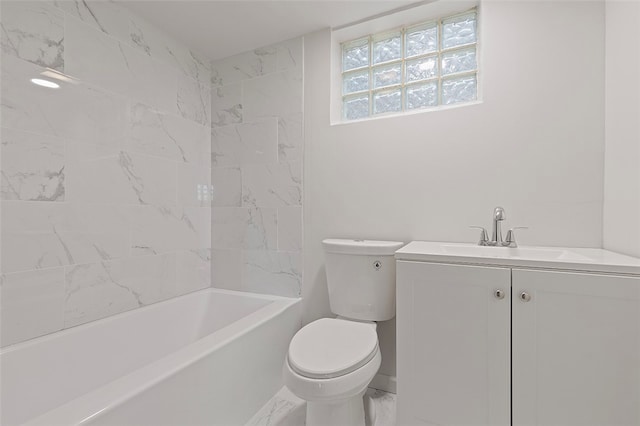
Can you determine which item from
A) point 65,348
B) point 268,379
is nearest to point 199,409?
point 268,379

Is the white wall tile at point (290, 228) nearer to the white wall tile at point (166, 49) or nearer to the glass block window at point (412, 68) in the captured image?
the glass block window at point (412, 68)

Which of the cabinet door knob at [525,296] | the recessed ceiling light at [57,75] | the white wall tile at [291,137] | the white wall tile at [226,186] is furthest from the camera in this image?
the white wall tile at [226,186]

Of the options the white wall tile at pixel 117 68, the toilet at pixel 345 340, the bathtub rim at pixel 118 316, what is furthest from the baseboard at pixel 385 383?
the white wall tile at pixel 117 68

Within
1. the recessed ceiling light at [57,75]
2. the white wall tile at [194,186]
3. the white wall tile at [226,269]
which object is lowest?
the white wall tile at [226,269]

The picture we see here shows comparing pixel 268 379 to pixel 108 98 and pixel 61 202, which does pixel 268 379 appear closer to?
pixel 61 202

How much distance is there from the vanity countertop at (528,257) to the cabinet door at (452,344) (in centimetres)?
3

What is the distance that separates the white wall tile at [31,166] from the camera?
Answer: 1.23 m

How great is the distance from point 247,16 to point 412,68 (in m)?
1.01

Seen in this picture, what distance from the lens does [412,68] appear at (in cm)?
182

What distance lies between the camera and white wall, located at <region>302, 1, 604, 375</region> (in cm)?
138

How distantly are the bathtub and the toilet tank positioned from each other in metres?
0.41

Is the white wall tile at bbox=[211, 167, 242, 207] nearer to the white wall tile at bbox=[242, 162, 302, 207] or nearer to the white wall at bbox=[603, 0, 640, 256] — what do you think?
the white wall tile at bbox=[242, 162, 302, 207]

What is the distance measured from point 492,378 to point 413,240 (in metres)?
0.73

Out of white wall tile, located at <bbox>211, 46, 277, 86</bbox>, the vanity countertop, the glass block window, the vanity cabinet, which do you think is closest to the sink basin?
the vanity countertop
